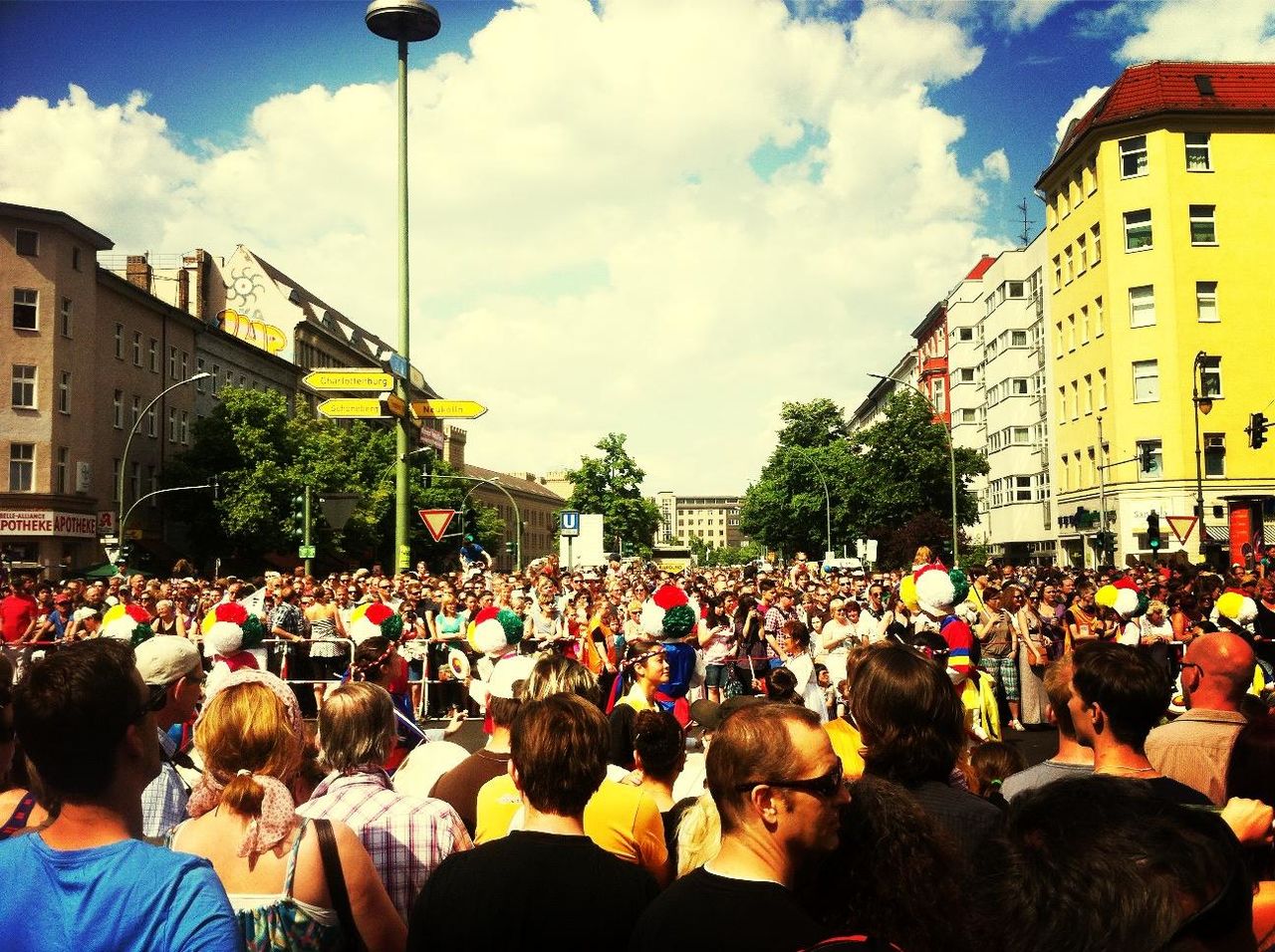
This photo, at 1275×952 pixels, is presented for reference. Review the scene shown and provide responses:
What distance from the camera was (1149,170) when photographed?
45.1 m

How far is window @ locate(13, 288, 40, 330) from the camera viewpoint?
4544cm

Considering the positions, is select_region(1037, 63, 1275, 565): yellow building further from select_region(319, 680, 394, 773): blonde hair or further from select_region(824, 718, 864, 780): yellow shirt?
select_region(319, 680, 394, 773): blonde hair

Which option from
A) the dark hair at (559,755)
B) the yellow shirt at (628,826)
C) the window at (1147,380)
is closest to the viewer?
the dark hair at (559,755)

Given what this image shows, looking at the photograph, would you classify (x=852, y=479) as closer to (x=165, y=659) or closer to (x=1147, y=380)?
(x=1147, y=380)

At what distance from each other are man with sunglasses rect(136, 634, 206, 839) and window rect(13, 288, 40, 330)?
4716 centimetres

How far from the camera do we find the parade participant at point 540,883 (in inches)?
111

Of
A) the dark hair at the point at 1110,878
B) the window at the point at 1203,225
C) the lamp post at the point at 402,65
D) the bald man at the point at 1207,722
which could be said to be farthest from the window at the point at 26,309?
the dark hair at the point at 1110,878

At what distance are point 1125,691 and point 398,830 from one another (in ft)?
7.71

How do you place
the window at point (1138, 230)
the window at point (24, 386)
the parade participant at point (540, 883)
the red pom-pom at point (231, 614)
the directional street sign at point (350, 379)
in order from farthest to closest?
1. the window at point (24, 386)
2. the window at point (1138, 230)
3. the directional street sign at point (350, 379)
4. the red pom-pom at point (231, 614)
5. the parade participant at point (540, 883)

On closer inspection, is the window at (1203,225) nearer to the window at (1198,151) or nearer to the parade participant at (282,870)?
the window at (1198,151)

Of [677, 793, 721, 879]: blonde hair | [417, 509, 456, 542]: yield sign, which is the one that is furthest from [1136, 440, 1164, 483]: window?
[677, 793, 721, 879]: blonde hair

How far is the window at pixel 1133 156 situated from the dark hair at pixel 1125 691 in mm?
47039

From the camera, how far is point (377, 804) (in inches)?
146

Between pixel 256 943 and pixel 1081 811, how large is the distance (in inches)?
85.6
